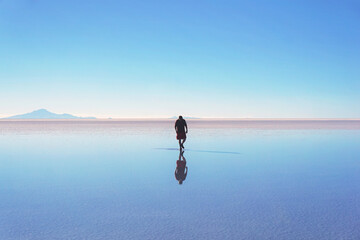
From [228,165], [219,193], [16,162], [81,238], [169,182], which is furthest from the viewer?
[16,162]

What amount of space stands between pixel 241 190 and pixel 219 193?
60 centimetres

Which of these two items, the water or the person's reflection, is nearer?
the water

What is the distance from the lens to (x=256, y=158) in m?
11.6

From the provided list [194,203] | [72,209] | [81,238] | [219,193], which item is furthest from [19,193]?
[219,193]

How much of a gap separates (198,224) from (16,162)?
29.5ft

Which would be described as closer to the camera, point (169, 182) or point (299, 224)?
point (299, 224)

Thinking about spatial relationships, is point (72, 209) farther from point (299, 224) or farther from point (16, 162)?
point (16, 162)

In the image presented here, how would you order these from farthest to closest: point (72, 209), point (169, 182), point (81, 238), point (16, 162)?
1. point (16, 162)
2. point (169, 182)
3. point (72, 209)
4. point (81, 238)

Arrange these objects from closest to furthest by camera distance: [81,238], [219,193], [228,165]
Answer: [81,238] < [219,193] < [228,165]

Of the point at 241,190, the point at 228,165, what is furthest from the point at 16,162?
the point at 241,190

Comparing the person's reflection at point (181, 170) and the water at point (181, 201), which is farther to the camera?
the person's reflection at point (181, 170)

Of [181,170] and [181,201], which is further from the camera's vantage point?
[181,170]

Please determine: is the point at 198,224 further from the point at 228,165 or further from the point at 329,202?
the point at 228,165

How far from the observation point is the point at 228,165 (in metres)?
10.1
